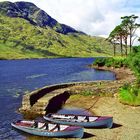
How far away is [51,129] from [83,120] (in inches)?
243

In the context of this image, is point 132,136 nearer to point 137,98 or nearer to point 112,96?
point 137,98

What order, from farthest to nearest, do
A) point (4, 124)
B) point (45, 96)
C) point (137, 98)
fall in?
point (45, 96), point (137, 98), point (4, 124)

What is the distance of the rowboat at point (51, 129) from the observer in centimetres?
4216

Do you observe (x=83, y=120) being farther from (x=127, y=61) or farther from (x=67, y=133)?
(x=127, y=61)

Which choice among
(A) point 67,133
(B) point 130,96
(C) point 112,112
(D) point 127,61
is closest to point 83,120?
(A) point 67,133

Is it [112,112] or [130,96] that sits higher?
→ [130,96]

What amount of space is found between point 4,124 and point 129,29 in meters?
100

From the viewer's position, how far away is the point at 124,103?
60688mm

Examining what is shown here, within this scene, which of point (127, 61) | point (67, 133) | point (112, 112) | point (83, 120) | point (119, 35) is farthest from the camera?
point (119, 35)

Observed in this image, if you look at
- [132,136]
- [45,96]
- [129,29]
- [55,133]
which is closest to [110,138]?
[132,136]

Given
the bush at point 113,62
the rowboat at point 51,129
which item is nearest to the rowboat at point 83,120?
the rowboat at point 51,129

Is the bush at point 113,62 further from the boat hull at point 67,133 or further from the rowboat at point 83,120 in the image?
the boat hull at point 67,133

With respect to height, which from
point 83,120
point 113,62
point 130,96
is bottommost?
point 83,120

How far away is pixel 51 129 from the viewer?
43469mm
